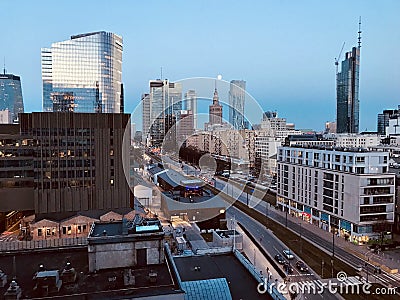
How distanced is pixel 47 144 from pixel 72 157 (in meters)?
1.97

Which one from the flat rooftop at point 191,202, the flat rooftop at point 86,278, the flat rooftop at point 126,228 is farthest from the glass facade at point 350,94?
the flat rooftop at point 86,278

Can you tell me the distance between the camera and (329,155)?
28.1 meters

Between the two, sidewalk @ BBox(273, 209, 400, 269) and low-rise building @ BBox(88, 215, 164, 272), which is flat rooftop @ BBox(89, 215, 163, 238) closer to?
low-rise building @ BBox(88, 215, 164, 272)

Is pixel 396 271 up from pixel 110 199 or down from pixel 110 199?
down

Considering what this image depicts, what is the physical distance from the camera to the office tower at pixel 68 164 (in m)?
25.9

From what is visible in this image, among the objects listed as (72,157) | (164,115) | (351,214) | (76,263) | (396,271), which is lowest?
(396,271)

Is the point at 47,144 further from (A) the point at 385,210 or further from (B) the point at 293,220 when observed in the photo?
(A) the point at 385,210

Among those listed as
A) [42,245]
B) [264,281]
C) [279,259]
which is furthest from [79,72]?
[264,281]

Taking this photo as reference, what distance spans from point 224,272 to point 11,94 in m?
98.5

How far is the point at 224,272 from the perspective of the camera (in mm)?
11023

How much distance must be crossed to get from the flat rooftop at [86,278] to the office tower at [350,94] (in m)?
140

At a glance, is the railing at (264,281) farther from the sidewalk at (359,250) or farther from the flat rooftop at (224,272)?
the sidewalk at (359,250)

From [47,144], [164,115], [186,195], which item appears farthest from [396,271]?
[164,115]

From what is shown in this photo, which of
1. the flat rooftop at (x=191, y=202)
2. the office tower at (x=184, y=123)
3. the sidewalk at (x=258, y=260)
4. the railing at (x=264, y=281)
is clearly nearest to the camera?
the railing at (x=264, y=281)
